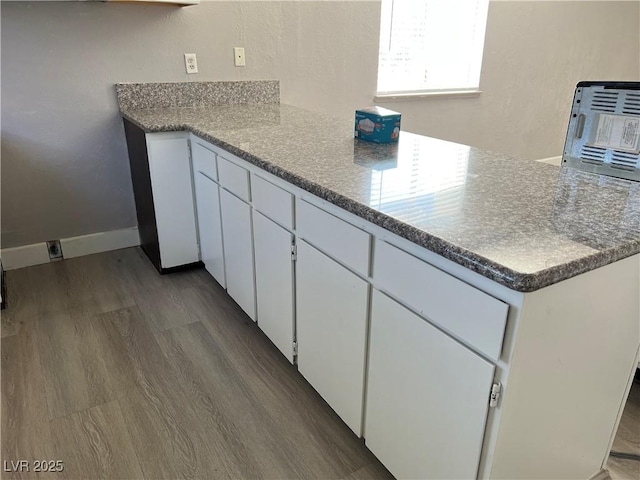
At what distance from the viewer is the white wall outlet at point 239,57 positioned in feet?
9.72

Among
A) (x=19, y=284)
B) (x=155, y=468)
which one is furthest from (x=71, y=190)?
(x=155, y=468)

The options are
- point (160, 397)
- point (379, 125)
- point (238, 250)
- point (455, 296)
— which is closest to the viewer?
point (455, 296)

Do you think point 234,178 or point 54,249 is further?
point 54,249

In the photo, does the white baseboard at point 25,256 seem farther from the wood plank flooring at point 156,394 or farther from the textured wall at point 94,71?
the wood plank flooring at point 156,394

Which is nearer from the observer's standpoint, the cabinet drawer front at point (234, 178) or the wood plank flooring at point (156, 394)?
the wood plank flooring at point (156, 394)

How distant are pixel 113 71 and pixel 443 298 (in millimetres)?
2414

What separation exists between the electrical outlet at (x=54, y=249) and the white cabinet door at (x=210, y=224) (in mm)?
909

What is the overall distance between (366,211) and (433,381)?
43 centimetres

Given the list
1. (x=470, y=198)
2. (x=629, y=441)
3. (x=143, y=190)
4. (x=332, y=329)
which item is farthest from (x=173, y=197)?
(x=629, y=441)

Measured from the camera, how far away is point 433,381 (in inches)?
44.1

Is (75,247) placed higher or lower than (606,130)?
lower

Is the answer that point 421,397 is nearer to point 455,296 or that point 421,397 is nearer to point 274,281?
point 455,296

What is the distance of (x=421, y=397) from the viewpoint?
1173mm

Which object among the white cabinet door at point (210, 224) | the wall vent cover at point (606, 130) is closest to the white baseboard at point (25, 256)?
the white cabinet door at point (210, 224)
